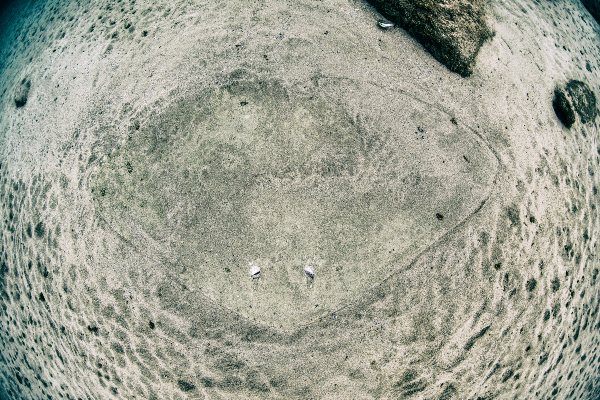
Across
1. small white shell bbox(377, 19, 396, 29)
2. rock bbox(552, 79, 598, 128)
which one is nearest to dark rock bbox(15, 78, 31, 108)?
small white shell bbox(377, 19, 396, 29)

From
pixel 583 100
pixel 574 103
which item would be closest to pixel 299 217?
pixel 574 103

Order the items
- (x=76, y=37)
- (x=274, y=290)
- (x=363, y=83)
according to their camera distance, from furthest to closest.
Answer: (x=76, y=37)
(x=363, y=83)
(x=274, y=290)

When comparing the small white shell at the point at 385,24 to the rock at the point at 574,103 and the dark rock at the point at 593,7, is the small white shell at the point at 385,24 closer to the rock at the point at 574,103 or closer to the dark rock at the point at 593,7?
the rock at the point at 574,103

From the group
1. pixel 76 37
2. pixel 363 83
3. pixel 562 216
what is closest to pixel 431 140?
pixel 363 83

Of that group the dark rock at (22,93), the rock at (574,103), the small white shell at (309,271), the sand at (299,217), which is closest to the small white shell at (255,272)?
the sand at (299,217)

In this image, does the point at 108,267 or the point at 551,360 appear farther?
the point at 551,360

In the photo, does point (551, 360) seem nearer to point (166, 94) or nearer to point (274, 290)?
point (274, 290)

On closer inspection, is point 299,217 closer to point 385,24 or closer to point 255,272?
point 255,272
